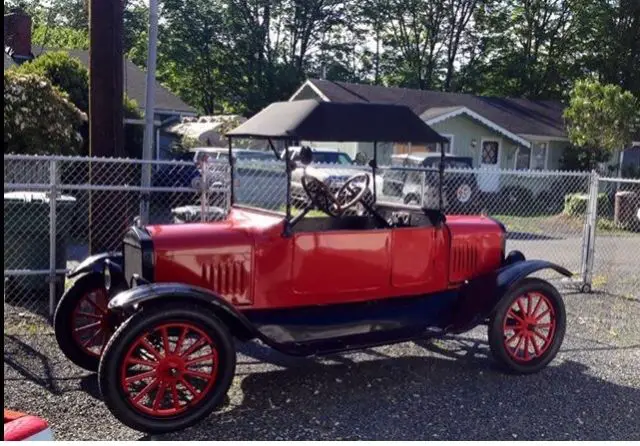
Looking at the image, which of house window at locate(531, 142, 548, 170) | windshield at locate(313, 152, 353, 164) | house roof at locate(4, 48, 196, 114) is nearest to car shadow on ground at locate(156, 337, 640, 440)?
windshield at locate(313, 152, 353, 164)

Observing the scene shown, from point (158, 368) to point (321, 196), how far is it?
181 cm

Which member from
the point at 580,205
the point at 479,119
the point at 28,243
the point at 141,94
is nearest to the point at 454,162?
the point at 580,205

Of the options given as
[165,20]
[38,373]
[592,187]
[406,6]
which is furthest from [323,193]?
[406,6]

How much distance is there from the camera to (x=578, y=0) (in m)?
37.2

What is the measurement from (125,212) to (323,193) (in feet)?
8.55

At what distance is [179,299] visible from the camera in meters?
4.39

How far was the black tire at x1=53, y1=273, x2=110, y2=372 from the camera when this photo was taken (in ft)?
17.3

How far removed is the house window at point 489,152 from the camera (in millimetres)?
24906

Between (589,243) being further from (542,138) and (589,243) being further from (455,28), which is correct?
(455,28)

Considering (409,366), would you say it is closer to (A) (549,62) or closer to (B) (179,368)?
(B) (179,368)

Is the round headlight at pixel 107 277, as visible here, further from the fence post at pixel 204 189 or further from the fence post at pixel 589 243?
the fence post at pixel 589 243

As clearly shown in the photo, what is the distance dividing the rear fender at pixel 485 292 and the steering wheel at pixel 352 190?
1.14 meters

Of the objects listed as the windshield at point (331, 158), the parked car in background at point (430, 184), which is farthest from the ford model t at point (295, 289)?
the windshield at point (331, 158)

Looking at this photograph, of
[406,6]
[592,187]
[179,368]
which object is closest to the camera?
[179,368]
